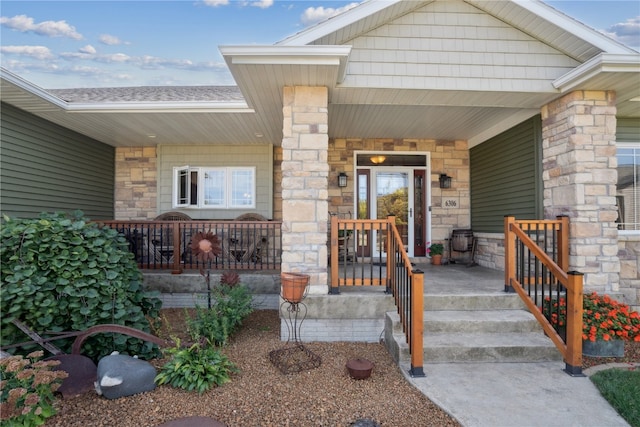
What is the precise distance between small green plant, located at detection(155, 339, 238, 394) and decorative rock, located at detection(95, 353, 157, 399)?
9 cm

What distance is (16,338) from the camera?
110 inches

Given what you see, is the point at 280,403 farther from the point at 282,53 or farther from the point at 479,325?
the point at 282,53

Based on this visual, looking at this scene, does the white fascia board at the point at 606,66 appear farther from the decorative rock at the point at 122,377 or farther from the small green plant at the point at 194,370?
the decorative rock at the point at 122,377

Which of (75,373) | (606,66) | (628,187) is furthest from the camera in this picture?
(628,187)

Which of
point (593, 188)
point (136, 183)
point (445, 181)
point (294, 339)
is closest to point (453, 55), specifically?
point (593, 188)

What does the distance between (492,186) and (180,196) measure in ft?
20.9

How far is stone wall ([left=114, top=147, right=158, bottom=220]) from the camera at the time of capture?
7.14 metres

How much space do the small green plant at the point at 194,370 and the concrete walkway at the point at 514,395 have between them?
165cm

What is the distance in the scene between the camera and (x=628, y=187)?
4934 millimetres

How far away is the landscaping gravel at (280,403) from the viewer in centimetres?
229

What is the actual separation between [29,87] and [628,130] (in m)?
8.69

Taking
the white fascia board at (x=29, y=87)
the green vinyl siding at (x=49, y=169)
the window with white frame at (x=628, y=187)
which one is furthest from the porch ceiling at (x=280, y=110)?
the window with white frame at (x=628, y=187)

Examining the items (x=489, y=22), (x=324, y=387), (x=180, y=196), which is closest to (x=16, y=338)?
(x=324, y=387)

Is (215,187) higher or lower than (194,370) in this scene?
higher
